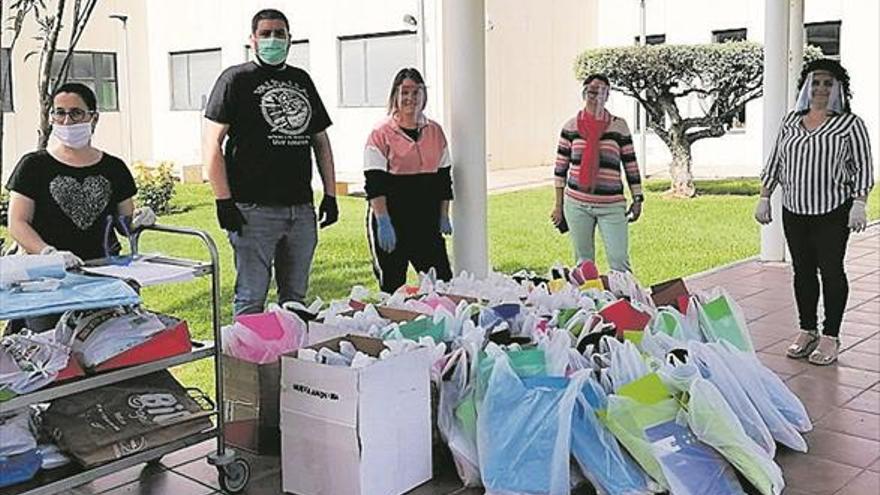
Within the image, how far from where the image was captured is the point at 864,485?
9.65ft

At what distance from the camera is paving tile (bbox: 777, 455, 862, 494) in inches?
116

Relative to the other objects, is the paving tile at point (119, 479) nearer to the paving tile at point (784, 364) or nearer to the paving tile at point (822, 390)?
the paving tile at point (822, 390)

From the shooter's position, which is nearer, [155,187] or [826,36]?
[155,187]

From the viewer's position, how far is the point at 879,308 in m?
5.31

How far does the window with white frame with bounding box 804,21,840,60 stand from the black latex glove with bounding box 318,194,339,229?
10.9 meters

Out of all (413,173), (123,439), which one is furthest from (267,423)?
(413,173)

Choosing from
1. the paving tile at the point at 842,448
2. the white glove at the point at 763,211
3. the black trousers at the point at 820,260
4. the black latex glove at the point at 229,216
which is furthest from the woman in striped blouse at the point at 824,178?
the black latex glove at the point at 229,216

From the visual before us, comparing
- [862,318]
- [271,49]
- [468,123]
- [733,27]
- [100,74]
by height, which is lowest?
[862,318]

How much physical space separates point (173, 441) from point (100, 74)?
13.5 m

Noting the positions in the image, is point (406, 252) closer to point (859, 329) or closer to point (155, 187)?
point (859, 329)

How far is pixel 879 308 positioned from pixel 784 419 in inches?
95.7

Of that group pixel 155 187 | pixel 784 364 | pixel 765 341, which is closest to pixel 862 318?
pixel 765 341

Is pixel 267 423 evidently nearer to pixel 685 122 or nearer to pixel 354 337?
pixel 354 337

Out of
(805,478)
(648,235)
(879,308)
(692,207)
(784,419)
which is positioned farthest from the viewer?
(692,207)
